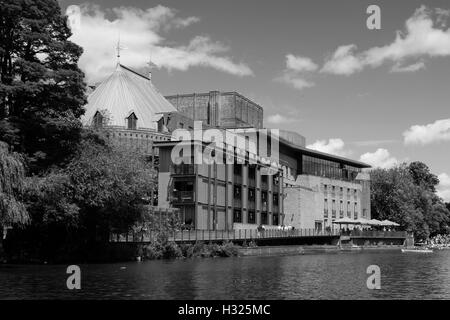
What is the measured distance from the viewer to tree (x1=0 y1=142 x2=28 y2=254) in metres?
37.6

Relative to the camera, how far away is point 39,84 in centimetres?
4441

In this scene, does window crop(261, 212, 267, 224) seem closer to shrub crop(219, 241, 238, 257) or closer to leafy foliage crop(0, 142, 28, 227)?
shrub crop(219, 241, 238, 257)

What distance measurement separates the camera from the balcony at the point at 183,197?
74875mm

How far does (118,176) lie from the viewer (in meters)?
46.9

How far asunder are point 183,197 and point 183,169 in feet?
11.6

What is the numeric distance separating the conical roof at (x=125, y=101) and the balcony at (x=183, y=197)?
1840 cm

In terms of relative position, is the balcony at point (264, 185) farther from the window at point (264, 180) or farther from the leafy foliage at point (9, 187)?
the leafy foliage at point (9, 187)

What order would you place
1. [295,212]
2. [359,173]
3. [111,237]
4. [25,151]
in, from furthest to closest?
[359,173] → [295,212] → [111,237] → [25,151]

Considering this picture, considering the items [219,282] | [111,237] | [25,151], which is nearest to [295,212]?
[111,237]

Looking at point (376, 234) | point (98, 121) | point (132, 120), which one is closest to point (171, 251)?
point (98, 121)

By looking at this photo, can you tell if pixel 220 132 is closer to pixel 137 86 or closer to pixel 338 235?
pixel 137 86

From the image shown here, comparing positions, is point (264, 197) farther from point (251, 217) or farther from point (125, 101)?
point (125, 101)

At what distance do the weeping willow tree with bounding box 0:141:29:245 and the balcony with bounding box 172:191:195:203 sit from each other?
36.7 meters
